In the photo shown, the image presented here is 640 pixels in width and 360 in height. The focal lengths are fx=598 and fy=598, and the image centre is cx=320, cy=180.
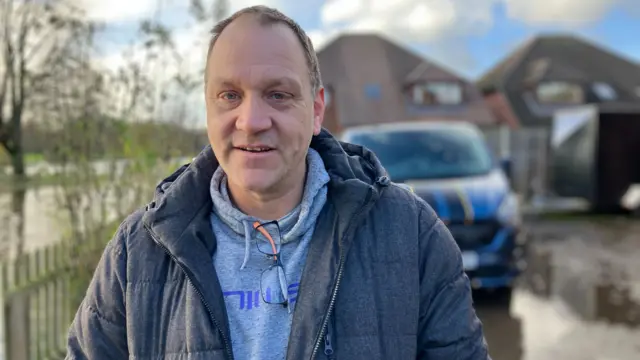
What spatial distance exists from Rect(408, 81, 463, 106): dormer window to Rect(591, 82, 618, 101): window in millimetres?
7695

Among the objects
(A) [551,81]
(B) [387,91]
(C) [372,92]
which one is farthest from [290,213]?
(A) [551,81]

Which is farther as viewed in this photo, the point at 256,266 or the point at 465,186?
the point at 465,186

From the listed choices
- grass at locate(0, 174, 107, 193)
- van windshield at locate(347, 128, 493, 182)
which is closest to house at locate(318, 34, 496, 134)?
van windshield at locate(347, 128, 493, 182)

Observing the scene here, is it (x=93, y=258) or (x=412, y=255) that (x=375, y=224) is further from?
(x=93, y=258)

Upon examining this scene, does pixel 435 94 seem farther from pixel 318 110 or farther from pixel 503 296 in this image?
pixel 318 110

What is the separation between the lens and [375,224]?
154cm

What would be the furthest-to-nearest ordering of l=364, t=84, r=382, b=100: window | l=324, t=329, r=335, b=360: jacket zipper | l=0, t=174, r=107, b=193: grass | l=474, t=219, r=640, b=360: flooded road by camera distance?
l=364, t=84, r=382, b=100: window
l=474, t=219, r=640, b=360: flooded road
l=0, t=174, r=107, b=193: grass
l=324, t=329, r=335, b=360: jacket zipper

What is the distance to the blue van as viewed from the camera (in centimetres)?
568

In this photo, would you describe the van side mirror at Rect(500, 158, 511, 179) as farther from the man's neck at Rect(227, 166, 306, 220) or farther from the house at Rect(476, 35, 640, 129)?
the house at Rect(476, 35, 640, 129)

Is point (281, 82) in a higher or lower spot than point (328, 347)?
higher

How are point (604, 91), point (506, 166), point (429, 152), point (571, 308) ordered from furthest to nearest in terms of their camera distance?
1. point (604, 91)
2. point (506, 166)
3. point (429, 152)
4. point (571, 308)

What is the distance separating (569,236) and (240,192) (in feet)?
34.2

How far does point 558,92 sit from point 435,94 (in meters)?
6.89

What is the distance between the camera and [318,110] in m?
1.60
